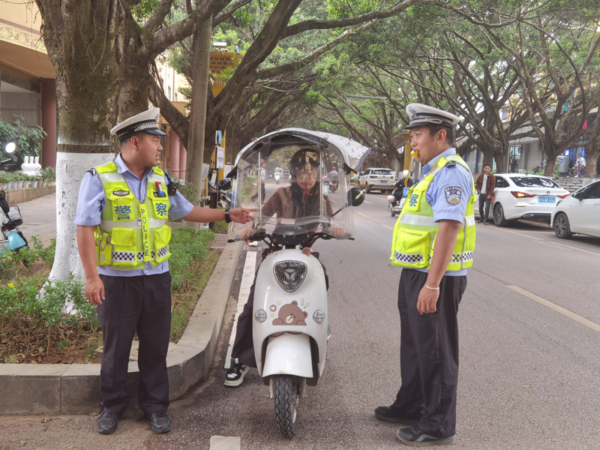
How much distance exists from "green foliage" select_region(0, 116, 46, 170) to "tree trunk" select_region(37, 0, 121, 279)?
12671 millimetres

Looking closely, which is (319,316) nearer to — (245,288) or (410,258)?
(410,258)

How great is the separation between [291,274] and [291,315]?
0.25 m

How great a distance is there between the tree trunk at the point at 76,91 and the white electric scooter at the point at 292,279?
1.80 meters

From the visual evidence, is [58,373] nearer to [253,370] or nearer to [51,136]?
[253,370]

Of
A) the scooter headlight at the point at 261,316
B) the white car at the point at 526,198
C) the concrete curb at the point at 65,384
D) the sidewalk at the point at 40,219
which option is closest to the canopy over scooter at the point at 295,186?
the scooter headlight at the point at 261,316

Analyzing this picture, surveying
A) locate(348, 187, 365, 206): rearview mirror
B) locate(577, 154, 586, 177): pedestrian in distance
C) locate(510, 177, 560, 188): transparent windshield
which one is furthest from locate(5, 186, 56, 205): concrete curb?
locate(577, 154, 586, 177): pedestrian in distance

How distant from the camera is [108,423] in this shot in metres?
3.41

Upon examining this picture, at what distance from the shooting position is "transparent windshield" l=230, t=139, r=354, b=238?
13.0ft

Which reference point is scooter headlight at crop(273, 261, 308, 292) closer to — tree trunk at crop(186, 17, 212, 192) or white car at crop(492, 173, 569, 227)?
tree trunk at crop(186, 17, 212, 192)

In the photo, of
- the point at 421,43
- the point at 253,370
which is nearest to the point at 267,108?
the point at 421,43

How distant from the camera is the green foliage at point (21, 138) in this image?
1756 centimetres

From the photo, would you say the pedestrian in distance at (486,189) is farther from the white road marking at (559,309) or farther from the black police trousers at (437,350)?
the black police trousers at (437,350)

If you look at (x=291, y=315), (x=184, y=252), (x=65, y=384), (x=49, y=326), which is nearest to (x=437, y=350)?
(x=291, y=315)

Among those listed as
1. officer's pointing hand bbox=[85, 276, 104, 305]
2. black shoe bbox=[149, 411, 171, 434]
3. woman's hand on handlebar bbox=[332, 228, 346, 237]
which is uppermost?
woman's hand on handlebar bbox=[332, 228, 346, 237]
